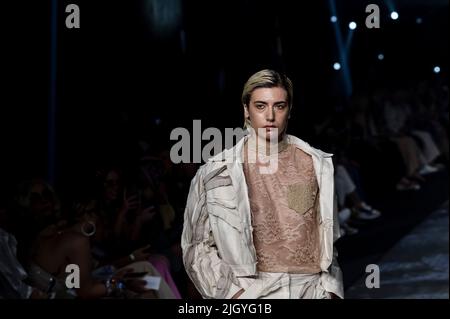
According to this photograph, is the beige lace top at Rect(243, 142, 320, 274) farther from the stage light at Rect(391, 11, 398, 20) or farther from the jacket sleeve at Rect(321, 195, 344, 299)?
the stage light at Rect(391, 11, 398, 20)

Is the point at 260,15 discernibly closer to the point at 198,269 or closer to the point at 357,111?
the point at 357,111

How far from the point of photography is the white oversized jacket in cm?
315

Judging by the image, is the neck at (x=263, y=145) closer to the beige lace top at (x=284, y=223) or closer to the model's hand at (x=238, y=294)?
the beige lace top at (x=284, y=223)

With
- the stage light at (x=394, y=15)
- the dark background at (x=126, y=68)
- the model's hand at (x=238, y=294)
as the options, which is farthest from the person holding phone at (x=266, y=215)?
the stage light at (x=394, y=15)

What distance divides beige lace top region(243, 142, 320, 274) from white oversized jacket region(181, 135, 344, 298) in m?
0.04

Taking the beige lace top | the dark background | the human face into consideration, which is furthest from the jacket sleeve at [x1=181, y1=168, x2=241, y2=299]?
the dark background

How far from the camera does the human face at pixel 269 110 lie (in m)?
3.18

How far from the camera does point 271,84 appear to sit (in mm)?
3197

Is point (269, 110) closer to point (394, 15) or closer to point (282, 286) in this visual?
point (282, 286)

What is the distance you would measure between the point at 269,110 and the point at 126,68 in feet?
6.81

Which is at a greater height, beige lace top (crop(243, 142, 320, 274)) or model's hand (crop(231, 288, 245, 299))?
beige lace top (crop(243, 142, 320, 274))

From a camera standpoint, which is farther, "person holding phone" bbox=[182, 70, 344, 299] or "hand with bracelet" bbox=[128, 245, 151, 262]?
"hand with bracelet" bbox=[128, 245, 151, 262]

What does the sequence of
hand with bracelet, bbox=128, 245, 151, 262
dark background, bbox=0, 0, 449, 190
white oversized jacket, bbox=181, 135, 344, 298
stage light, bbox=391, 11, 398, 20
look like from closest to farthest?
white oversized jacket, bbox=181, 135, 344, 298
dark background, bbox=0, 0, 449, 190
hand with bracelet, bbox=128, 245, 151, 262
stage light, bbox=391, 11, 398, 20
